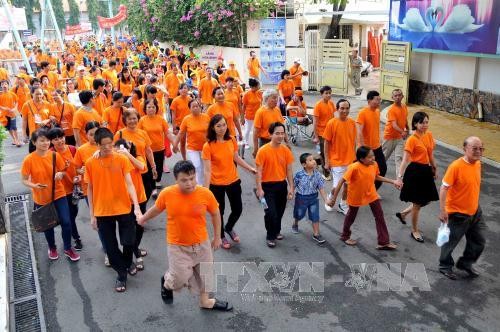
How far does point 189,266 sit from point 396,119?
442 centimetres

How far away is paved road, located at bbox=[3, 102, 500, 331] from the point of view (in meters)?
4.40

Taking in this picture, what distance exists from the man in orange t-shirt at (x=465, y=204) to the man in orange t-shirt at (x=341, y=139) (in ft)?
6.18

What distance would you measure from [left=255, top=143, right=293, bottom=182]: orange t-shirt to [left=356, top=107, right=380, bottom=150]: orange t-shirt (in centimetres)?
178

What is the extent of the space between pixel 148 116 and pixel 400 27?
10.9 m

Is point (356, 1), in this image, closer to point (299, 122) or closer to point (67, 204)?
point (299, 122)

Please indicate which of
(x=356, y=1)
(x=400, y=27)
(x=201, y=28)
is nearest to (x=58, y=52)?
(x=201, y=28)


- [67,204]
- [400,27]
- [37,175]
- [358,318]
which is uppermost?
[400,27]

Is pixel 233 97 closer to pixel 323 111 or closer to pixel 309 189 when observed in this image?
pixel 323 111

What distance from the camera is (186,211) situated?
160 inches

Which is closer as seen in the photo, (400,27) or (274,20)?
(400,27)

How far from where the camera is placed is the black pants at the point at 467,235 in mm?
4852

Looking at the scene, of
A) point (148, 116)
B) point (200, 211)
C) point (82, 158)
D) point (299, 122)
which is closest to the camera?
point (200, 211)

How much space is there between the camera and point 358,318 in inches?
174

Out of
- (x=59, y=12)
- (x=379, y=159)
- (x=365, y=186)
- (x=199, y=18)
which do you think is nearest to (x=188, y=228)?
(x=365, y=186)
